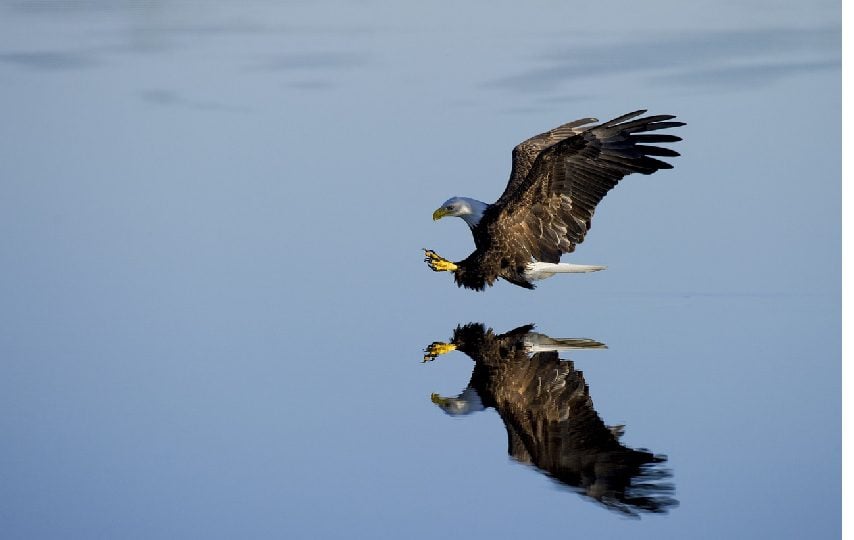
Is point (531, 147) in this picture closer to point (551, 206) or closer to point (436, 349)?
point (551, 206)

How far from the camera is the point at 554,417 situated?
5777 millimetres

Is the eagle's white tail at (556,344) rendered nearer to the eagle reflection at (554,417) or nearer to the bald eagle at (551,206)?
the eagle reflection at (554,417)

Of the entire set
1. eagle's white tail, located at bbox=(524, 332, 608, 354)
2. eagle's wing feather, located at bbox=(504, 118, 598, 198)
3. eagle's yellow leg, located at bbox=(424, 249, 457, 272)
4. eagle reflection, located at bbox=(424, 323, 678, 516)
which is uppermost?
eagle's wing feather, located at bbox=(504, 118, 598, 198)

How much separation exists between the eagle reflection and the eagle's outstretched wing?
92 centimetres

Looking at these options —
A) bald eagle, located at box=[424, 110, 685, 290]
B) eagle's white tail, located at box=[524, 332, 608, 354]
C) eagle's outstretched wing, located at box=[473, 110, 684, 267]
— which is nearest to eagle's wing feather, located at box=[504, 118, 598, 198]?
bald eagle, located at box=[424, 110, 685, 290]

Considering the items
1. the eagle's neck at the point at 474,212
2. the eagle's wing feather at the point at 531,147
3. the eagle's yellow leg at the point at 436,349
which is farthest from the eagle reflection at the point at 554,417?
the eagle's wing feather at the point at 531,147

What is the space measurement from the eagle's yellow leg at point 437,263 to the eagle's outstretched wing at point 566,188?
22 centimetres

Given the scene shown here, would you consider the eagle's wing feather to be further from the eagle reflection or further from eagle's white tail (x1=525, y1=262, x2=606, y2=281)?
the eagle reflection

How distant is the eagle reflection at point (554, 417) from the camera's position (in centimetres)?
476

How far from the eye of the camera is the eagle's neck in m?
8.95

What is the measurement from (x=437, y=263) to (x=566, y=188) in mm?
1061

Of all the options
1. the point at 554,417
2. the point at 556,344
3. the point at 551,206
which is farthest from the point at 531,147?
the point at 554,417
